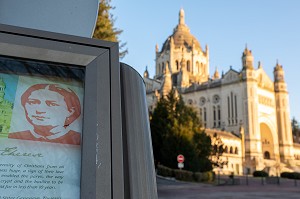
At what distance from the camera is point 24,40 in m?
1.55

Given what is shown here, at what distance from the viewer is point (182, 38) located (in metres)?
79.8

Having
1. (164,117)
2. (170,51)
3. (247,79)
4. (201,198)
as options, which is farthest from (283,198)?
(170,51)

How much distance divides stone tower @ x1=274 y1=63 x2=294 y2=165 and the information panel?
69.3m

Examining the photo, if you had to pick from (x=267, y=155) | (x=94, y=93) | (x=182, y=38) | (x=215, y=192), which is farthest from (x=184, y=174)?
(x=182, y=38)

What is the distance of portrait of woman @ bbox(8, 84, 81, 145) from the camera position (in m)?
1.48

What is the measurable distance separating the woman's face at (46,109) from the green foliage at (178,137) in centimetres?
2784

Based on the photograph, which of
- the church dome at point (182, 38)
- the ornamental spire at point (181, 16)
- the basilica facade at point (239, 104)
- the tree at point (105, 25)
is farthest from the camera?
the ornamental spire at point (181, 16)

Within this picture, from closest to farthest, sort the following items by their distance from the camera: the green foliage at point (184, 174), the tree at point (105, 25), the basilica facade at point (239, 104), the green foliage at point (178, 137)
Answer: the tree at point (105, 25)
the green foliage at point (184, 174)
the green foliage at point (178, 137)
the basilica facade at point (239, 104)

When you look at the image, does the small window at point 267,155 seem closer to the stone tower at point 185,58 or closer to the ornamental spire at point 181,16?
the stone tower at point 185,58

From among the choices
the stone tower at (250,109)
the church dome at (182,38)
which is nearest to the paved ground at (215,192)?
the stone tower at (250,109)

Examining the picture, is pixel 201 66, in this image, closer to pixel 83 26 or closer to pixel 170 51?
pixel 170 51

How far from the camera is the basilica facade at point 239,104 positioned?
57.7m

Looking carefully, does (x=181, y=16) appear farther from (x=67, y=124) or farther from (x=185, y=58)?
(x=67, y=124)

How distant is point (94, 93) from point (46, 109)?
0.23m
